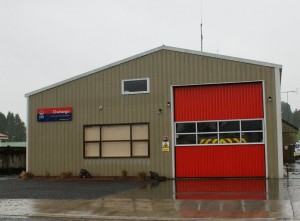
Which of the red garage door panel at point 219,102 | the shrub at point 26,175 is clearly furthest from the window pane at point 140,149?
the shrub at point 26,175

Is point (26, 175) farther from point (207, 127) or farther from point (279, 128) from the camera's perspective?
point (279, 128)

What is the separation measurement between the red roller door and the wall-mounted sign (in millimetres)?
5316

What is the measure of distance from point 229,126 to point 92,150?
21.6ft

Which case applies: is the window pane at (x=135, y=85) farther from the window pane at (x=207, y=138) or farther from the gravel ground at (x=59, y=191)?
the gravel ground at (x=59, y=191)

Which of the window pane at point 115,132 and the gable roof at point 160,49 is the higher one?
the gable roof at point 160,49

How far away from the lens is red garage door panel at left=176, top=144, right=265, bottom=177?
19.3m

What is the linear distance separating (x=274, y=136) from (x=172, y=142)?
4.38m

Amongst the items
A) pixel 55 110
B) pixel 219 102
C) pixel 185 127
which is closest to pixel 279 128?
pixel 219 102

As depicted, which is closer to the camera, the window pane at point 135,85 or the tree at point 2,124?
the window pane at point 135,85

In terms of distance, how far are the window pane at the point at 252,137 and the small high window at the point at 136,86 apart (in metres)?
4.78

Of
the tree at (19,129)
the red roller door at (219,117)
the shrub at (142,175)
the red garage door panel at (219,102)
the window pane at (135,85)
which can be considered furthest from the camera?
the tree at (19,129)

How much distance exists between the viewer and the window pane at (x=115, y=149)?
2120cm

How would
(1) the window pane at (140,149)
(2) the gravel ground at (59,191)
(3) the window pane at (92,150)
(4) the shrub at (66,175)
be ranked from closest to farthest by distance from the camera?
1. (2) the gravel ground at (59,191)
2. (1) the window pane at (140,149)
3. (4) the shrub at (66,175)
4. (3) the window pane at (92,150)

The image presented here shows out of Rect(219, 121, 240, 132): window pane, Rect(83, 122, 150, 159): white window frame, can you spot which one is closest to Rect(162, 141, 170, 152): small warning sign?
Rect(83, 122, 150, 159): white window frame
